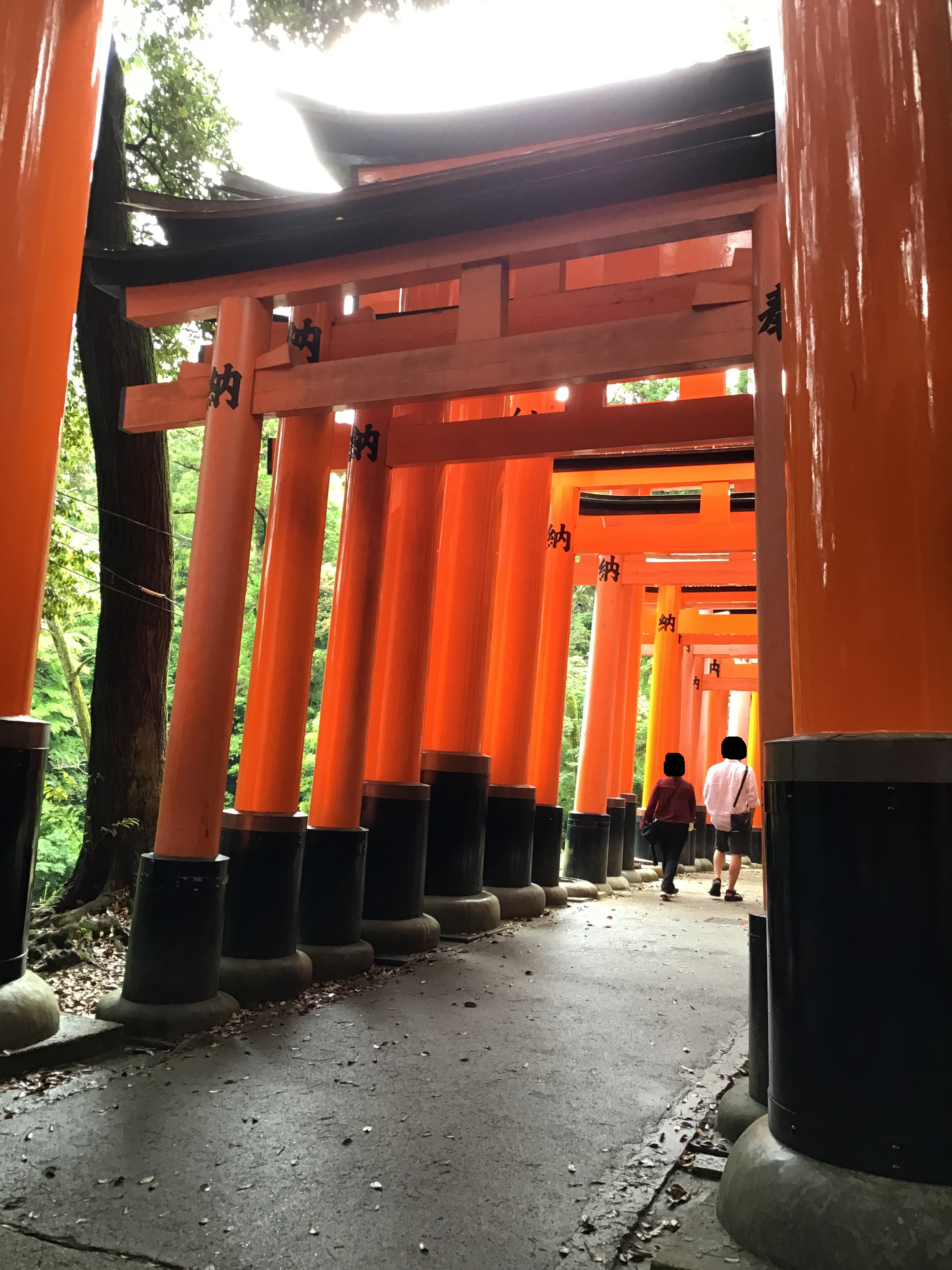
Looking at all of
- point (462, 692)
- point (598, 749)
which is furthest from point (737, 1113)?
point (598, 749)

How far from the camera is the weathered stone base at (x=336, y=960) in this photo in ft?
20.1

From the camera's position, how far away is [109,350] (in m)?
8.47

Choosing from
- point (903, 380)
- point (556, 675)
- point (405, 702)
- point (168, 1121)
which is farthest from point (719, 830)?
point (903, 380)

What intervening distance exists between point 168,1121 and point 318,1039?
1229 millimetres

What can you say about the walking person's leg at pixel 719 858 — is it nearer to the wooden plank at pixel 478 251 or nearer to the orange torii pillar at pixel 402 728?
the orange torii pillar at pixel 402 728

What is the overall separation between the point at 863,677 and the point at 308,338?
4.44 meters

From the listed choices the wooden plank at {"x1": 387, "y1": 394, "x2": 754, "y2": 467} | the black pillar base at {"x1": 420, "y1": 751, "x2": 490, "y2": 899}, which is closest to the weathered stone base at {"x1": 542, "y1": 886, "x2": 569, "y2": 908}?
the black pillar base at {"x1": 420, "y1": 751, "x2": 490, "y2": 899}

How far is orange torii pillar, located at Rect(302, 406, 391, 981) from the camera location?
630 cm

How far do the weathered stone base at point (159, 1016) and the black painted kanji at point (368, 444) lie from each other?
380 cm

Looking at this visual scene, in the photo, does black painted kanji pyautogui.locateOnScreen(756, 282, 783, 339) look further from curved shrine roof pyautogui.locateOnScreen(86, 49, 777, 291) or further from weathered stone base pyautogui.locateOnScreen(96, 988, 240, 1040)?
weathered stone base pyautogui.locateOnScreen(96, 988, 240, 1040)

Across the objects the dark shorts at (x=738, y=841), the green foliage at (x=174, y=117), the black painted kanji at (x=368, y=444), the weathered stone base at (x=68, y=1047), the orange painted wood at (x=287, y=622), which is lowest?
the weathered stone base at (x=68, y=1047)

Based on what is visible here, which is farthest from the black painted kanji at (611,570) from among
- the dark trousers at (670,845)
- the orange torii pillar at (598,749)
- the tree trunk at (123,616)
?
the tree trunk at (123,616)

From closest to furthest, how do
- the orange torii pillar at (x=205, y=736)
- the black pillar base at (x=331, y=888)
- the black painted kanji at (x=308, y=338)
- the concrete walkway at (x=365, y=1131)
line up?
1. the concrete walkway at (x=365, y=1131)
2. the orange torii pillar at (x=205, y=736)
3. the black painted kanji at (x=308, y=338)
4. the black pillar base at (x=331, y=888)

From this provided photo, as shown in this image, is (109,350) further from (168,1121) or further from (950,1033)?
A: (950,1033)
